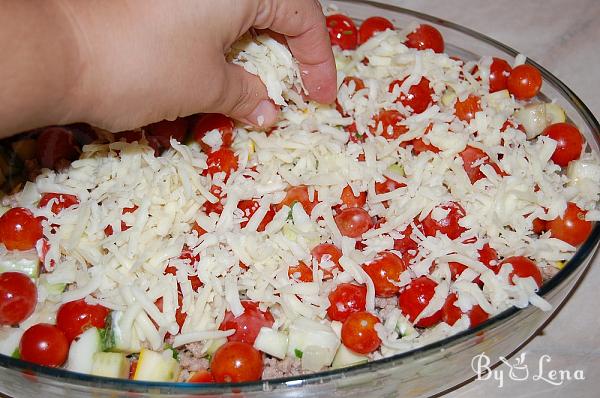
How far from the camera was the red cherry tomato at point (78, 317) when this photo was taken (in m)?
1.56

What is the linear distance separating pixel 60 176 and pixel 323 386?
92 cm

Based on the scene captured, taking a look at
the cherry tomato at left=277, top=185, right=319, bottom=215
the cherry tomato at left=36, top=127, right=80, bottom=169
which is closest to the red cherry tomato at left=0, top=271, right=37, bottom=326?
the cherry tomato at left=36, top=127, right=80, bottom=169

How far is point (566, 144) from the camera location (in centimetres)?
188

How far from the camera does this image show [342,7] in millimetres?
2400

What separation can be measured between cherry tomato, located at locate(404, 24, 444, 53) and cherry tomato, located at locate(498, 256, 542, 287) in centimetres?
85

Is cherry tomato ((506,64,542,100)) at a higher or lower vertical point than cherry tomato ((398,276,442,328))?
higher

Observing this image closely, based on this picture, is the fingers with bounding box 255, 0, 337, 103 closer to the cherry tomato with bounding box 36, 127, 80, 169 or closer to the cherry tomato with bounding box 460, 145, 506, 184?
the cherry tomato with bounding box 460, 145, 506, 184

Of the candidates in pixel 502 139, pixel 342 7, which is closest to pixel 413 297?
pixel 502 139

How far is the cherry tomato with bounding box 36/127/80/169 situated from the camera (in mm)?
1917

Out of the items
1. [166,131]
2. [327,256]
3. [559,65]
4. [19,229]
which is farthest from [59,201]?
[559,65]

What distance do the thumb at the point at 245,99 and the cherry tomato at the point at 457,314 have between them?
2.10ft

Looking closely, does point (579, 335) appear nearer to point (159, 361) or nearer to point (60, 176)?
point (159, 361)

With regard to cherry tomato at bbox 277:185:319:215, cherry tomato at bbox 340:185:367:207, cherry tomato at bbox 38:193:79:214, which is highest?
cherry tomato at bbox 340:185:367:207

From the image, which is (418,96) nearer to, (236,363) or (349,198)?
(349,198)
